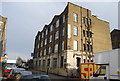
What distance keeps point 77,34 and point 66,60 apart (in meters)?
6.61

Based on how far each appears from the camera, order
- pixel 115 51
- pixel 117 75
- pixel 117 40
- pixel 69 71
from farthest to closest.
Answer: pixel 117 40 → pixel 69 71 → pixel 115 51 → pixel 117 75

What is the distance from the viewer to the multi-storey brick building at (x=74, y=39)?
27.8m

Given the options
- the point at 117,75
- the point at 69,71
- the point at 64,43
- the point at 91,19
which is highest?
the point at 91,19

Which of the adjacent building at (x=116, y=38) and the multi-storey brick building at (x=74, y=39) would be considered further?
the adjacent building at (x=116, y=38)

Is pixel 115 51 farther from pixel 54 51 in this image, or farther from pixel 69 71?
pixel 54 51

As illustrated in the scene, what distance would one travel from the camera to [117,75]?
10.0 m

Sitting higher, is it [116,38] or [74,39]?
[116,38]

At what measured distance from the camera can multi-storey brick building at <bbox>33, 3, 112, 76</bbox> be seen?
91.3 ft

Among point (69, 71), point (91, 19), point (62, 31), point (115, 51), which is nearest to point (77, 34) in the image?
point (62, 31)

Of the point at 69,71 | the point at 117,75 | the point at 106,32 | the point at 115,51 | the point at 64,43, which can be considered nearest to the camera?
the point at 117,75

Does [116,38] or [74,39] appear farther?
[116,38]

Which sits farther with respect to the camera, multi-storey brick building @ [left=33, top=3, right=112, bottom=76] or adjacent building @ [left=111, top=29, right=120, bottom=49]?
adjacent building @ [left=111, top=29, right=120, bottom=49]

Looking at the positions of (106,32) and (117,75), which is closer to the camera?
(117,75)

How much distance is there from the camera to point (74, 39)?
94.6 feet
